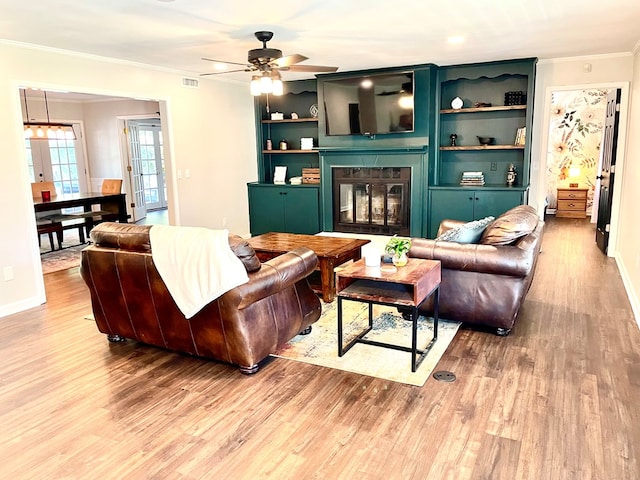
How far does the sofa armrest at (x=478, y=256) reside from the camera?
3398 millimetres

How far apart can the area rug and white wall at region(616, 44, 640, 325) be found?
1829mm

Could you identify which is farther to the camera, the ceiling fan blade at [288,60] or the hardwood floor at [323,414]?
the ceiling fan blade at [288,60]

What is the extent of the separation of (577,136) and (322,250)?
740 centimetres

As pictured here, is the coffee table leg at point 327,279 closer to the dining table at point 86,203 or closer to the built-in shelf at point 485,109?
the built-in shelf at point 485,109

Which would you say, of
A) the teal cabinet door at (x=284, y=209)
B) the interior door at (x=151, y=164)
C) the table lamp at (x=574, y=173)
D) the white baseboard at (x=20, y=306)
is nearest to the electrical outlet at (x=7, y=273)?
the white baseboard at (x=20, y=306)

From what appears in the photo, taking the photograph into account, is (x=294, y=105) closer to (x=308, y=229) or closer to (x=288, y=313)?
(x=308, y=229)

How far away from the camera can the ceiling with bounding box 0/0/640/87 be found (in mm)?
3537

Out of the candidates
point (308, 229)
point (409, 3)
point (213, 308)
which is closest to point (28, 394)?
point (213, 308)

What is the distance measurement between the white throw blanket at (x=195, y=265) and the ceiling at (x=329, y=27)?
5.63 feet

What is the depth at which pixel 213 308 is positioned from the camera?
2.90 metres

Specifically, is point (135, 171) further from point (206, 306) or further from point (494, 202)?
point (206, 306)

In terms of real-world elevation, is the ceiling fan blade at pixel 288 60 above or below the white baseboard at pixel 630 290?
above

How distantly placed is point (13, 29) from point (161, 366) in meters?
3.10

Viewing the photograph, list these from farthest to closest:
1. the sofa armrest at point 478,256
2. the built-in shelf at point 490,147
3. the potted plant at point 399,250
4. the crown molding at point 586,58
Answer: the built-in shelf at point 490,147
the crown molding at point 586,58
the sofa armrest at point 478,256
the potted plant at point 399,250
